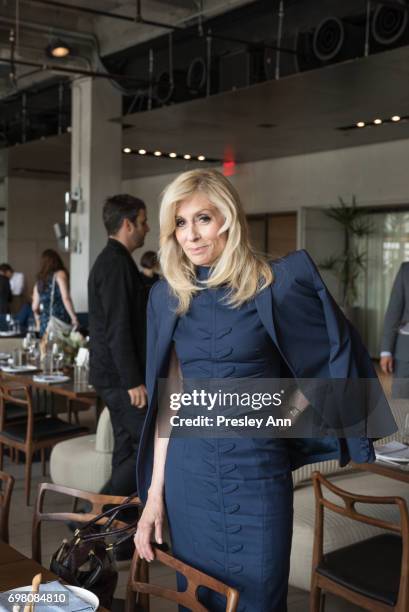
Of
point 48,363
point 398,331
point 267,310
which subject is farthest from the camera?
point 48,363

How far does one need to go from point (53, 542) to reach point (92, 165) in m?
8.13

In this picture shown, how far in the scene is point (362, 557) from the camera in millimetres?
3191

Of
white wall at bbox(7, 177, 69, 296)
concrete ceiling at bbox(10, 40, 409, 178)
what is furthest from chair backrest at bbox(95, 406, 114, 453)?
white wall at bbox(7, 177, 69, 296)

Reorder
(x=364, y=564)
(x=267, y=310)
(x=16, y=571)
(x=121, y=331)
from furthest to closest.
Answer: (x=121, y=331) < (x=364, y=564) < (x=267, y=310) < (x=16, y=571)

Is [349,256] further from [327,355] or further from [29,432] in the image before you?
[327,355]

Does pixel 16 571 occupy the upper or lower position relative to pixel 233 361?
lower

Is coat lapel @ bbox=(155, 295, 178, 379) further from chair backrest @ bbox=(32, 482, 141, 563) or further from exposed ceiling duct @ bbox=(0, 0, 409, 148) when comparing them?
exposed ceiling duct @ bbox=(0, 0, 409, 148)

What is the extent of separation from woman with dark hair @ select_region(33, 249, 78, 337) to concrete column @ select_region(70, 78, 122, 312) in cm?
297

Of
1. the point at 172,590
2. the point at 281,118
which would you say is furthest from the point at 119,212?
the point at 281,118

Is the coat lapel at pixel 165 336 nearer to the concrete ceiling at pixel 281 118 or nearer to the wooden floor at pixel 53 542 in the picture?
the wooden floor at pixel 53 542

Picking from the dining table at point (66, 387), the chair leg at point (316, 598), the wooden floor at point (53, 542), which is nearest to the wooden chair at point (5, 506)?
the chair leg at point (316, 598)

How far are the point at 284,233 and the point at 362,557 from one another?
13.2 m

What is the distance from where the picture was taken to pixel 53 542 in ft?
15.7

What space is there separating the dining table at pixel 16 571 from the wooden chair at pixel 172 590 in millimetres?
286
